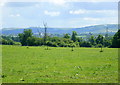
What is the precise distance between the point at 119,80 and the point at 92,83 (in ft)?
7.12

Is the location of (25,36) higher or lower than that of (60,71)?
higher

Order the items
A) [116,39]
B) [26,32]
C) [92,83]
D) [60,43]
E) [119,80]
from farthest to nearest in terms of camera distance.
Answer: [26,32] < [60,43] < [116,39] < [119,80] < [92,83]

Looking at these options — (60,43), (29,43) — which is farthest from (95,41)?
(29,43)

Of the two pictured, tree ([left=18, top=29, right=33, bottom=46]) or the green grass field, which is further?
tree ([left=18, top=29, right=33, bottom=46])

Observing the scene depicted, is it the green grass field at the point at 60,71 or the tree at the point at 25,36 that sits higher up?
the tree at the point at 25,36

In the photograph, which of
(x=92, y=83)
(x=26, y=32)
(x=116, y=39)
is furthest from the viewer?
(x=26, y=32)

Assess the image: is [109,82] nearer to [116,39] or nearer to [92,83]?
[92,83]

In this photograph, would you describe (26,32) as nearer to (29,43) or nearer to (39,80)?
(29,43)

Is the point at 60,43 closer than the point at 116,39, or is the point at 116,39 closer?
the point at 116,39

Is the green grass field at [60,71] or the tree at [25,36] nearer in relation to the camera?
the green grass field at [60,71]

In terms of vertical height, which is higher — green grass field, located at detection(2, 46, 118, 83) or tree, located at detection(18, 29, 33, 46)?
tree, located at detection(18, 29, 33, 46)

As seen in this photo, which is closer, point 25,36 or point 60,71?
point 60,71

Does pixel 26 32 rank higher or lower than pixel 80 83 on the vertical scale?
higher

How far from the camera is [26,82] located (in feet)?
49.0
